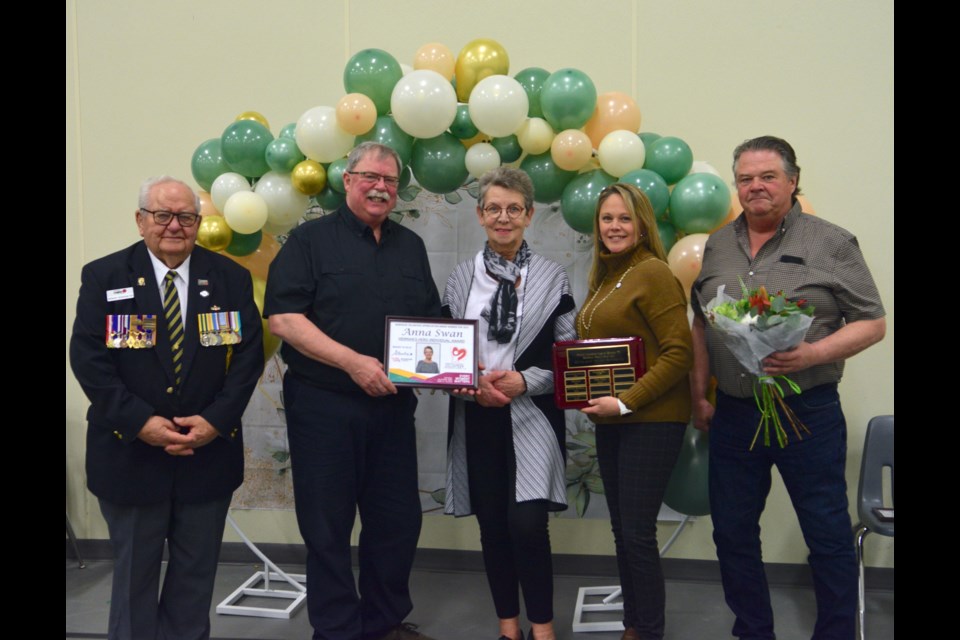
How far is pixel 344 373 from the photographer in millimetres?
2830

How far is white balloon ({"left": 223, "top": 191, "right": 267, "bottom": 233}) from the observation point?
3.17m

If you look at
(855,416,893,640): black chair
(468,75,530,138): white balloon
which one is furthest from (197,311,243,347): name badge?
(855,416,893,640): black chair

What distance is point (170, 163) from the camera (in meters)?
4.24

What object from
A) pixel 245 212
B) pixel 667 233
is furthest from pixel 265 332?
pixel 667 233

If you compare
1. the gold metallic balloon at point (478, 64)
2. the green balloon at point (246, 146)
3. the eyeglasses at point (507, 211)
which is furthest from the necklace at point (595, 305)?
the green balloon at point (246, 146)

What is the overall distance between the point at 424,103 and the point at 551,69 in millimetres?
1226

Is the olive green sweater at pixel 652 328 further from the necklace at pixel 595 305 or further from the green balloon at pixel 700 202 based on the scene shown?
the green balloon at pixel 700 202

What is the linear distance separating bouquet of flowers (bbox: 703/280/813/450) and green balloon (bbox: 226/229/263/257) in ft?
6.55

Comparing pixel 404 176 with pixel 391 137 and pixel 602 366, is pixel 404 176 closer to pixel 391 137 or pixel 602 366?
pixel 391 137

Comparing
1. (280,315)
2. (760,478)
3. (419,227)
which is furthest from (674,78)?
(280,315)

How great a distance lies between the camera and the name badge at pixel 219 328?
265 centimetres

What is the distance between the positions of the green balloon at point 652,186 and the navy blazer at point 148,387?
→ 1643mm
